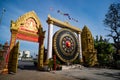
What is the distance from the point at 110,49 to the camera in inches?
1076

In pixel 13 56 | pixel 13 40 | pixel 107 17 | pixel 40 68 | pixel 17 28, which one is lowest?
pixel 40 68

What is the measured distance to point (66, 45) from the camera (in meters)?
20.1

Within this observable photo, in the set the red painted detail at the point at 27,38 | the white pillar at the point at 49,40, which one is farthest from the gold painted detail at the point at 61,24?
the red painted detail at the point at 27,38

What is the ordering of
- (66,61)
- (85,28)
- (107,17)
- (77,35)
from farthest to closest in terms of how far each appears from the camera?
1. (107,17)
2. (85,28)
3. (77,35)
4. (66,61)

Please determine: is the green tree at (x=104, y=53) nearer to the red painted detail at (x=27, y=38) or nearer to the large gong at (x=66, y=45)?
the large gong at (x=66, y=45)

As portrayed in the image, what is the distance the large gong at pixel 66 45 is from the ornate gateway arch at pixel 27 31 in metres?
2.84

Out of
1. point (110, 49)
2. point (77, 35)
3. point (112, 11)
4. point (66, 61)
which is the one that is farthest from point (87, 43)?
point (112, 11)

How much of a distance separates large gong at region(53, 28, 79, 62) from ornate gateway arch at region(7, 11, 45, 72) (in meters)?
2.84

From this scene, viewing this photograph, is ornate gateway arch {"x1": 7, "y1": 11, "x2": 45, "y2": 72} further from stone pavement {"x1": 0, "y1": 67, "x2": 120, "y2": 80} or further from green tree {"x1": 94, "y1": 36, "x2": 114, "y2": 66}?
green tree {"x1": 94, "y1": 36, "x2": 114, "y2": 66}

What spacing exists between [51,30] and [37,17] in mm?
2856

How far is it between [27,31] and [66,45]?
24.4 ft

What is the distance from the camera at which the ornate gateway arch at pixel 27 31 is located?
528 inches

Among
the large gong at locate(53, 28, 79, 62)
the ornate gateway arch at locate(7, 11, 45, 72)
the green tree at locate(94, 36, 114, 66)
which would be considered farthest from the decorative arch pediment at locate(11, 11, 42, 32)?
the green tree at locate(94, 36, 114, 66)

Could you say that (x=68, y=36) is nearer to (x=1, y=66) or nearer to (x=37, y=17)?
(x=37, y=17)
